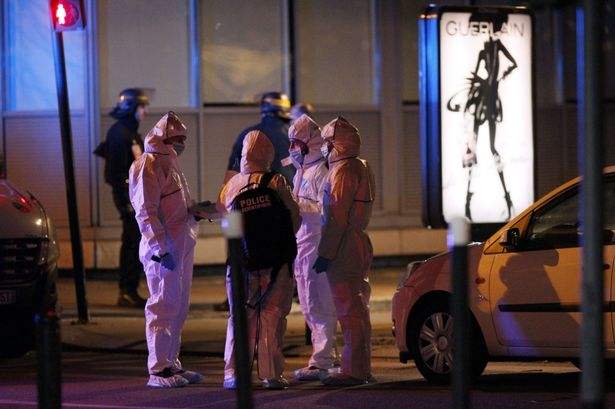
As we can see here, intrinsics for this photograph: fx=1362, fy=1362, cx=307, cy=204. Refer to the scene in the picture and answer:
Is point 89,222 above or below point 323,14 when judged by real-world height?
below

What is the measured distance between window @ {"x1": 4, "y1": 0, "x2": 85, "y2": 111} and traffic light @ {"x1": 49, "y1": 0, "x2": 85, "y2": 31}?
411 cm

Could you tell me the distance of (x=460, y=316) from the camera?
19.2ft

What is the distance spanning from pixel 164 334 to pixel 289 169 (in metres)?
4.17

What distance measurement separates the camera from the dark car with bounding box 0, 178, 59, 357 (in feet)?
35.7

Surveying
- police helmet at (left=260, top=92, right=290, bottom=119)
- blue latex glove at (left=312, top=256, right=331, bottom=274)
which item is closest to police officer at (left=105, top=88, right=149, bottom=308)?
police helmet at (left=260, top=92, right=290, bottom=119)

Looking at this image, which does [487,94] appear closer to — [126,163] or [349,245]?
[126,163]

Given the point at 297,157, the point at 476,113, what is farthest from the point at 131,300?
the point at 297,157

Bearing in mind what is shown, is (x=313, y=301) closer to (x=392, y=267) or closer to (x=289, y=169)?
(x=289, y=169)

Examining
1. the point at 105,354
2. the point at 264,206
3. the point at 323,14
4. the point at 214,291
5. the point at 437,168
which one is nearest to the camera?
the point at 264,206

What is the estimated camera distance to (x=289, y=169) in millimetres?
14031

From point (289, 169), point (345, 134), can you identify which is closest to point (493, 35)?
point (289, 169)

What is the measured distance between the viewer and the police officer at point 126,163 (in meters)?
14.8

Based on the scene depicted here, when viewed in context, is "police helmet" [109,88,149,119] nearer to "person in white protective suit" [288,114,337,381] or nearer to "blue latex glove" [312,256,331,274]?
"person in white protective suit" [288,114,337,381]

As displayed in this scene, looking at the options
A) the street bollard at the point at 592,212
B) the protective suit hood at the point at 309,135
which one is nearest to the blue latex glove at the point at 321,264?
the protective suit hood at the point at 309,135
